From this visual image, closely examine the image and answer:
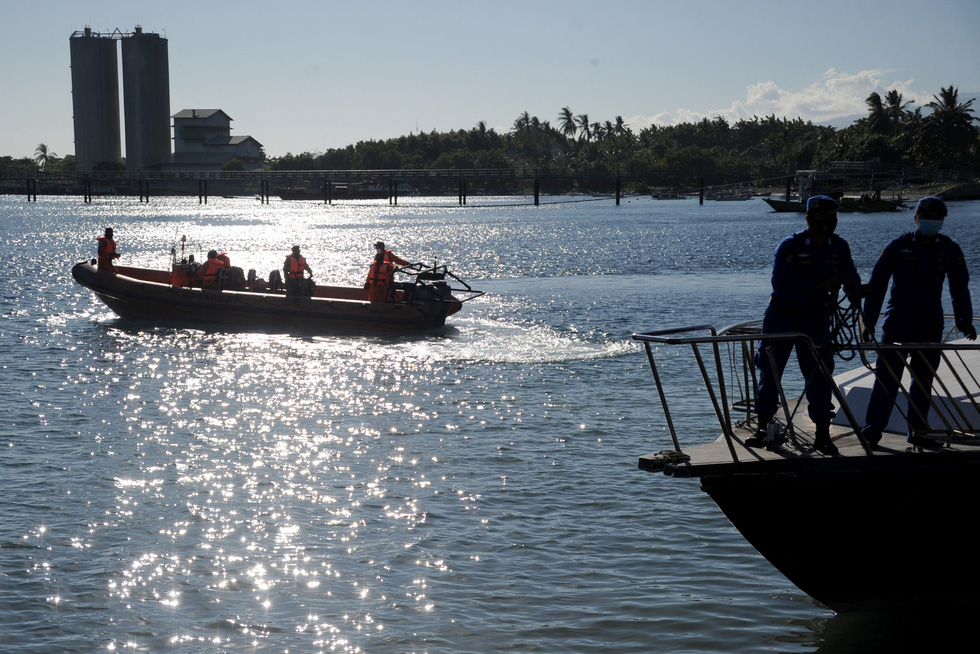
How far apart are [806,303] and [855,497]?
54.8 inches

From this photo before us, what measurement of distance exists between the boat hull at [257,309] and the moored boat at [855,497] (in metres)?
16.5

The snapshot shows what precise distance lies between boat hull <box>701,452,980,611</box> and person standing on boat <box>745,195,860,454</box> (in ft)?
1.18

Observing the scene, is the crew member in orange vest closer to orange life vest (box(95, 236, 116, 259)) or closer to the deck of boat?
orange life vest (box(95, 236, 116, 259))

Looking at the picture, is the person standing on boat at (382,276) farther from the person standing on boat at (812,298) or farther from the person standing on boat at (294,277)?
the person standing on boat at (812,298)

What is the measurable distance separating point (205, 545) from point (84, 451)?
15.4 feet

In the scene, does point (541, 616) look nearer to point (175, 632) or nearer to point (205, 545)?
point (175, 632)

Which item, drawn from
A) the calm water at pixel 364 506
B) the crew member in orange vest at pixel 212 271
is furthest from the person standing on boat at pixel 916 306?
the crew member in orange vest at pixel 212 271

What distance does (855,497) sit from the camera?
686cm

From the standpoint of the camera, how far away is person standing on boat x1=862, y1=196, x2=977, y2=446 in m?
7.00

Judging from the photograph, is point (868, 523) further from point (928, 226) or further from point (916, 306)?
point (928, 226)

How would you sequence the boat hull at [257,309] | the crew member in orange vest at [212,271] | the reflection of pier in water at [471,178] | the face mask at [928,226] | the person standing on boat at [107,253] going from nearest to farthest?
1. the face mask at [928,226]
2. the boat hull at [257,309]
3. the crew member in orange vest at [212,271]
4. the person standing on boat at [107,253]
5. the reflection of pier in water at [471,178]

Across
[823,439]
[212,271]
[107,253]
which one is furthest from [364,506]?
[107,253]

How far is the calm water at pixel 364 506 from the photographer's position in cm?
816

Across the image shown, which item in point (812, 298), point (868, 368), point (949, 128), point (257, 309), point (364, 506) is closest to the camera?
point (812, 298)
